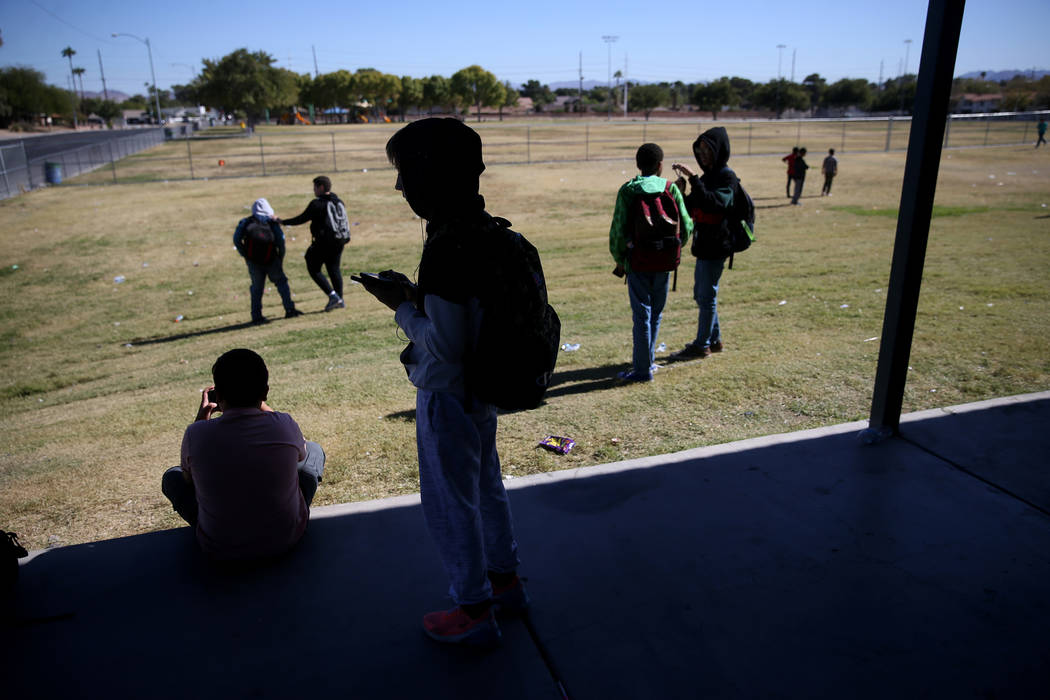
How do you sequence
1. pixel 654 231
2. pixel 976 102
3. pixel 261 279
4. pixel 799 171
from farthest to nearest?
pixel 976 102 → pixel 799 171 → pixel 261 279 → pixel 654 231

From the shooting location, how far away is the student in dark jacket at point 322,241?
982cm

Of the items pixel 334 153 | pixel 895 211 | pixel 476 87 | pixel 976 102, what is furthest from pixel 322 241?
pixel 476 87

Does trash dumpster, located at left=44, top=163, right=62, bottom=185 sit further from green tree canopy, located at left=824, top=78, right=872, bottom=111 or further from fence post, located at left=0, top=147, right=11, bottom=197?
green tree canopy, located at left=824, top=78, right=872, bottom=111

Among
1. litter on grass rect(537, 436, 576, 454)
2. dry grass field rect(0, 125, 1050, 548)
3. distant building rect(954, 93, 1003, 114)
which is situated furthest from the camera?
distant building rect(954, 93, 1003, 114)

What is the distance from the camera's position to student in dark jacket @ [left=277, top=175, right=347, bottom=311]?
32.2 feet

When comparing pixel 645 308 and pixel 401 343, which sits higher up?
pixel 645 308

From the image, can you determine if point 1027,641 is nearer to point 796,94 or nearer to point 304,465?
point 304,465

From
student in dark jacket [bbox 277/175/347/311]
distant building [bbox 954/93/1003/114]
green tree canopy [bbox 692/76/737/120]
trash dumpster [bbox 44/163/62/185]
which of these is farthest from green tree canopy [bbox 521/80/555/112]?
student in dark jacket [bbox 277/175/347/311]

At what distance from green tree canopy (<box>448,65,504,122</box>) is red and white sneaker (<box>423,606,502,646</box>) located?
12364 cm

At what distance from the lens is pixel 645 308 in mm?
5758

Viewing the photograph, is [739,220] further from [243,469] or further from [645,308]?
[243,469]

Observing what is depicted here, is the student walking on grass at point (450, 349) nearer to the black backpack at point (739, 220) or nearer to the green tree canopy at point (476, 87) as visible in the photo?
the black backpack at point (739, 220)

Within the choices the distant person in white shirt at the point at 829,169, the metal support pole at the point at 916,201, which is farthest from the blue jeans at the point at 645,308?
the distant person in white shirt at the point at 829,169

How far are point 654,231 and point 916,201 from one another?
2.10 metres
